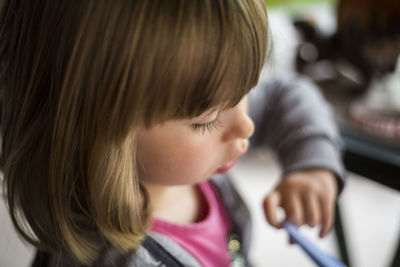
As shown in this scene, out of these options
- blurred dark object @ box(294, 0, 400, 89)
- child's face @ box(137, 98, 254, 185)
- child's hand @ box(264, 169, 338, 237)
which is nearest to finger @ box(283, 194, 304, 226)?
child's hand @ box(264, 169, 338, 237)

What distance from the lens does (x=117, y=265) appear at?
→ 0.36 m

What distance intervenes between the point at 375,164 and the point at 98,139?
1.09 ft

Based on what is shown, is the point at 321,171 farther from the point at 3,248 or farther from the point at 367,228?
the point at 367,228

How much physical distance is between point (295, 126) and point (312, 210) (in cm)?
11

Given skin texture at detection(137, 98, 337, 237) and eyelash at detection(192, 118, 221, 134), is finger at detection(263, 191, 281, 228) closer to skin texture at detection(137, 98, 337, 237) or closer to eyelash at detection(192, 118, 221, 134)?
skin texture at detection(137, 98, 337, 237)

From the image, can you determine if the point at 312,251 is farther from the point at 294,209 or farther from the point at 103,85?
the point at 103,85

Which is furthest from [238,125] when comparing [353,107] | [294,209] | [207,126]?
[353,107]

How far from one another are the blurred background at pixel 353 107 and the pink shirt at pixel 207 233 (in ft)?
0.55

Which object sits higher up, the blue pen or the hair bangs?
the hair bangs

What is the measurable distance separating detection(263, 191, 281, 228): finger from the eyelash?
0.43 ft

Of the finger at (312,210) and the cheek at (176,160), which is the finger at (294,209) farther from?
the cheek at (176,160)

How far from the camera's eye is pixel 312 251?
1.16 ft

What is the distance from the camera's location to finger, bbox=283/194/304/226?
41cm

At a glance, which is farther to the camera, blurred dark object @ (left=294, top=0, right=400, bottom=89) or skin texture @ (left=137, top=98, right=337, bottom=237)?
blurred dark object @ (left=294, top=0, right=400, bottom=89)
